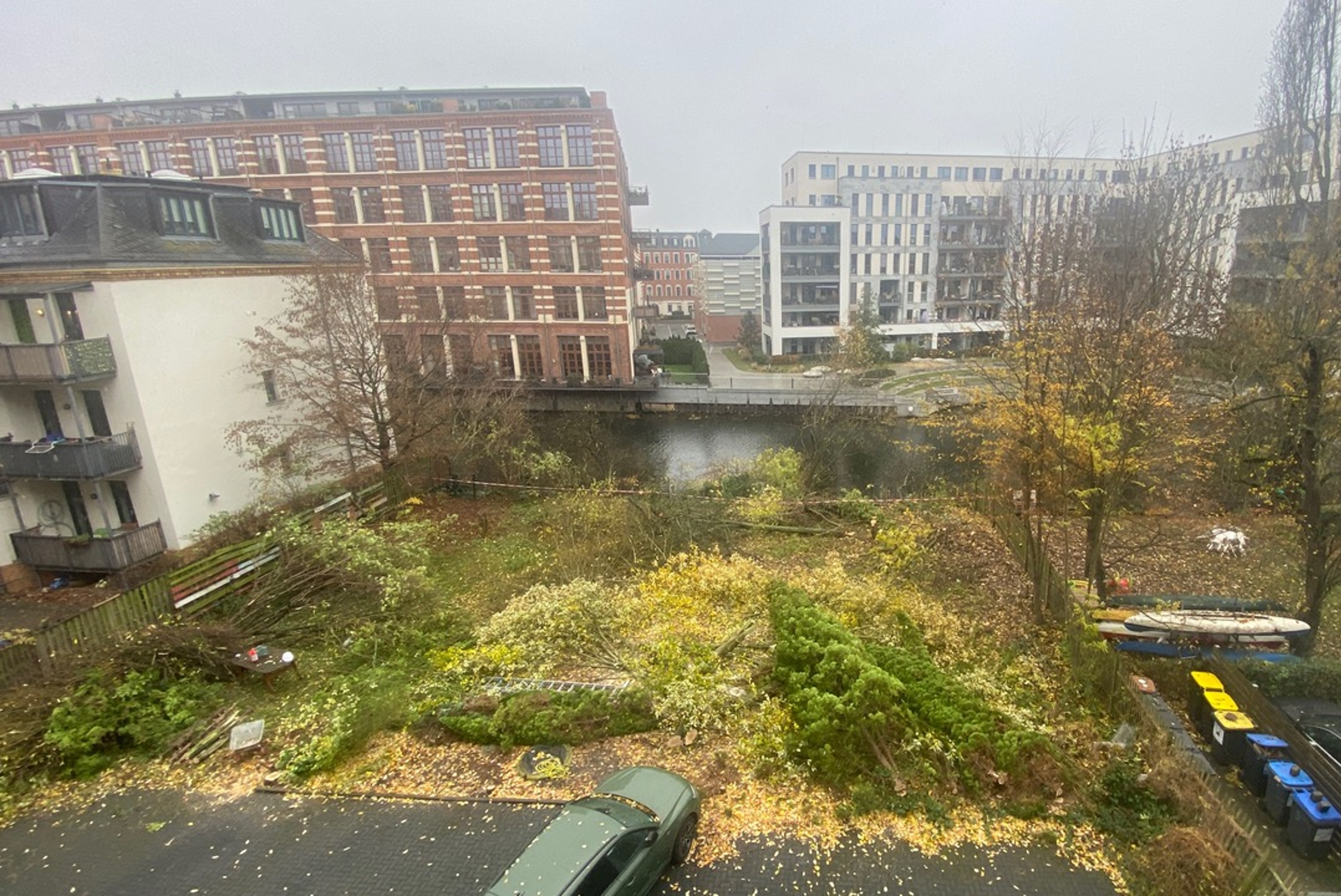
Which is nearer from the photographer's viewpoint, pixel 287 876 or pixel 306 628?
pixel 287 876

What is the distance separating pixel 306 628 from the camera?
40.7 ft

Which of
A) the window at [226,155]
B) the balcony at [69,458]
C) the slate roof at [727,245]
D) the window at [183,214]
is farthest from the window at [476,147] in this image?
the slate roof at [727,245]

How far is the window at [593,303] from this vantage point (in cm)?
3978

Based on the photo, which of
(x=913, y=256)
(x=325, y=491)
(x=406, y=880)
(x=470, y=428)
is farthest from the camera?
(x=913, y=256)

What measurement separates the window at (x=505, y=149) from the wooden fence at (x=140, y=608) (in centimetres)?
2851

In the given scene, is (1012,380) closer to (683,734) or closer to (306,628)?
(683,734)

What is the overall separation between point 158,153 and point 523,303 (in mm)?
24842

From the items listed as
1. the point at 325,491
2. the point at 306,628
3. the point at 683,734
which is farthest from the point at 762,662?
the point at 325,491

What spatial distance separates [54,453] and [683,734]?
17290 millimetres

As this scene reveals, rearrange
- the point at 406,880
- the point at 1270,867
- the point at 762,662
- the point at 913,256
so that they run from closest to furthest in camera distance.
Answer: the point at 1270,867, the point at 406,880, the point at 762,662, the point at 913,256

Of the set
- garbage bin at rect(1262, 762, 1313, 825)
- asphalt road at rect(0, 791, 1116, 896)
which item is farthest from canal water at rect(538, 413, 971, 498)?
garbage bin at rect(1262, 762, 1313, 825)

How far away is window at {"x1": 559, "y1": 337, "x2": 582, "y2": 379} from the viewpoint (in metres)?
41.1

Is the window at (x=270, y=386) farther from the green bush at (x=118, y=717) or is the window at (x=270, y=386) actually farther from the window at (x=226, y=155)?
the window at (x=226, y=155)

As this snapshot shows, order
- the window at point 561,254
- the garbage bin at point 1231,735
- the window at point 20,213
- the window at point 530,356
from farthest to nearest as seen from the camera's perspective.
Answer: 1. the window at point 530,356
2. the window at point 561,254
3. the window at point 20,213
4. the garbage bin at point 1231,735
